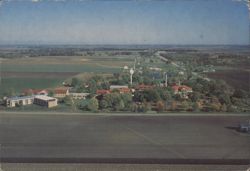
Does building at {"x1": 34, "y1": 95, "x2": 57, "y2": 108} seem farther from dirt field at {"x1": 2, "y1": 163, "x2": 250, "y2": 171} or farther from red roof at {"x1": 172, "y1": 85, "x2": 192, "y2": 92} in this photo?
red roof at {"x1": 172, "y1": 85, "x2": 192, "y2": 92}

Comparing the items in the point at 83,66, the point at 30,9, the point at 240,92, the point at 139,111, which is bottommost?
the point at 139,111

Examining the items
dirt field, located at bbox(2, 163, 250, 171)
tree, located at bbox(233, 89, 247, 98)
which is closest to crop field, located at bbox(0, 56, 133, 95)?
dirt field, located at bbox(2, 163, 250, 171)

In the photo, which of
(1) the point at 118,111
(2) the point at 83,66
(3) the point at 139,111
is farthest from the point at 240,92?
(2) the point at 83,66

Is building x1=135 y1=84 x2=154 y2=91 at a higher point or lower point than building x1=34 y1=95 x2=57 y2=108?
higher

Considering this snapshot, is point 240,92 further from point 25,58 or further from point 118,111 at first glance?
point 25,58

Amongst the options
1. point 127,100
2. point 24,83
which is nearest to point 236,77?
point 127,100

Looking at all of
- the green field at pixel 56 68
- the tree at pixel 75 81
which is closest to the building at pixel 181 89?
the green field at pixel 56 68

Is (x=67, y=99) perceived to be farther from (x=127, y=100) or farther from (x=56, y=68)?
(x=127, y=100)

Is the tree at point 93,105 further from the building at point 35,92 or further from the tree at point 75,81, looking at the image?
the building at point 35,92
